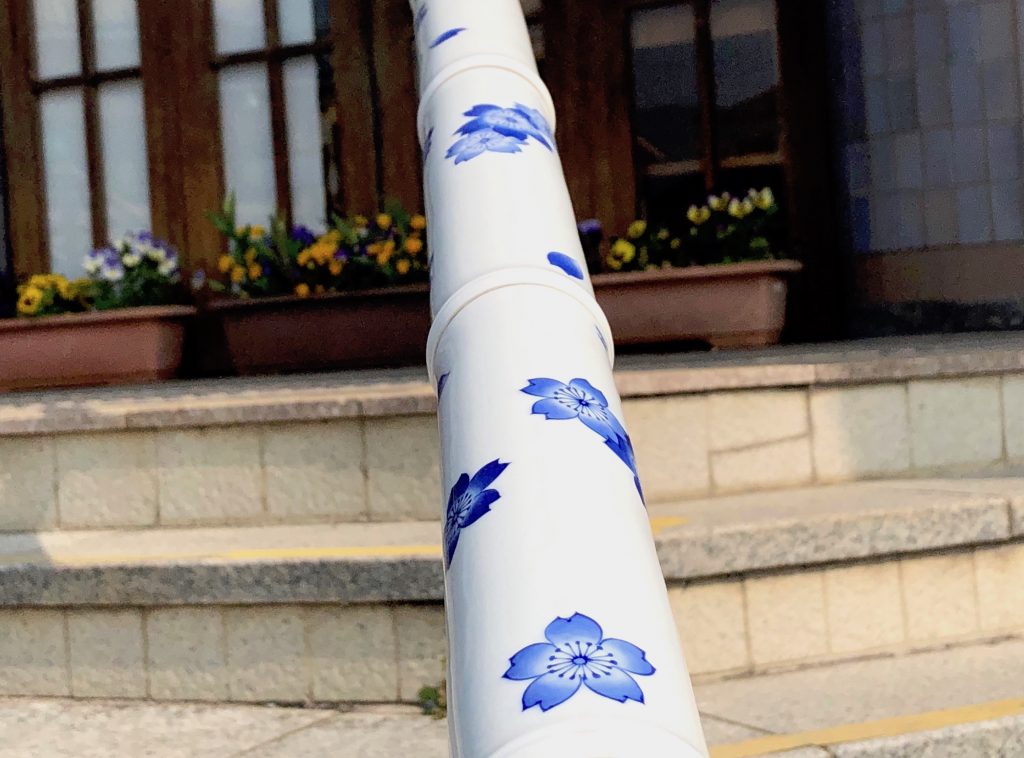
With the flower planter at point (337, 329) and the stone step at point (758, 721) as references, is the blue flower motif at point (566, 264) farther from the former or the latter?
the flower planter at point (337, 329)

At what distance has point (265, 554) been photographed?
1.62 m

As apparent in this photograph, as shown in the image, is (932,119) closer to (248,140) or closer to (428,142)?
(428,142)

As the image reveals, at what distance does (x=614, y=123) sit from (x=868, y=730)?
97.3 inches

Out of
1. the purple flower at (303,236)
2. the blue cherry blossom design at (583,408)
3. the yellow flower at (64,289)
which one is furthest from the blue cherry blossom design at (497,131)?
the yellow flower at (64,289)

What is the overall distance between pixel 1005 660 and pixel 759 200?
1917 mm

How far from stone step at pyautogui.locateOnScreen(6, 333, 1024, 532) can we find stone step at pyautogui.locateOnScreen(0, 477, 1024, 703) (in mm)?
156

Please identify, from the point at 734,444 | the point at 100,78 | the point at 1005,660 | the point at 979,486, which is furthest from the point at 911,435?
the point at 100,78

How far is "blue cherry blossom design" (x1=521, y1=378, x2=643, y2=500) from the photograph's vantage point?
3.17 feet

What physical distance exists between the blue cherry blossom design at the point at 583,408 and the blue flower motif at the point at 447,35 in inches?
33.1

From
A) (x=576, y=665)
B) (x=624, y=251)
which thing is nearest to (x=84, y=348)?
(x=624, y=251)

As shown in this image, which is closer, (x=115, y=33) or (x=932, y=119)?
(x=932, y=119)

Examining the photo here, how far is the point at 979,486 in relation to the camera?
1.78 meters

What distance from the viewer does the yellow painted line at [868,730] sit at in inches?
50.6

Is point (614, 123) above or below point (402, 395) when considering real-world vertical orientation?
above
